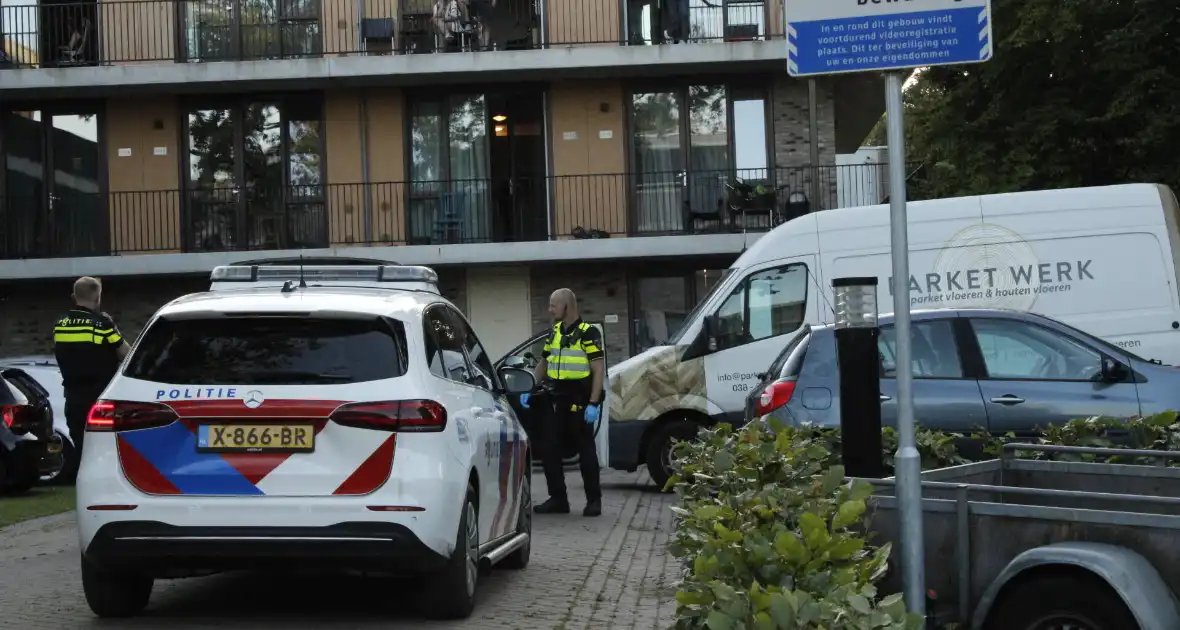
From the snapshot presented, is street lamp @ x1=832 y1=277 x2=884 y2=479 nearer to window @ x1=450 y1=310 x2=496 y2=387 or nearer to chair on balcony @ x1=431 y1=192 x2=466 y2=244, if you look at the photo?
window @ x1=450 y1=310 x2=496 y2=387

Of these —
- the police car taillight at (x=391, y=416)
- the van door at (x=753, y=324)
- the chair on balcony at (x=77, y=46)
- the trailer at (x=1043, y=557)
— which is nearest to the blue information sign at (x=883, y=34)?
the trailer at (x=1043, y=557)

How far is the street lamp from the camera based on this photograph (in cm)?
551

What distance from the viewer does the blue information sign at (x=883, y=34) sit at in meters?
5.00

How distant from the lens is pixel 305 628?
7.52 metres

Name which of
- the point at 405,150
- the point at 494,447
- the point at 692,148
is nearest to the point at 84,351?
the point at 494,447

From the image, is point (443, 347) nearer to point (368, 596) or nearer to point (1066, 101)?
point (368, 596)

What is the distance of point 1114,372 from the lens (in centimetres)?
1155

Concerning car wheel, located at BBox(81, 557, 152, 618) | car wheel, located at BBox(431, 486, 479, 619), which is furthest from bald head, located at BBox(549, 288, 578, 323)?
car wheel, located at BBox(81, 557, 152, 618)

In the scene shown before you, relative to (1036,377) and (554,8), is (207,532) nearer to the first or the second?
(1036,377)

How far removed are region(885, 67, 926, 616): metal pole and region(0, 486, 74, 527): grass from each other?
392 inches

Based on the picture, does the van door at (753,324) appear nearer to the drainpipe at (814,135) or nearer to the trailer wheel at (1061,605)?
the trailer wheel at (1061,605)

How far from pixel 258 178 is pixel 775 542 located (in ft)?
78.2

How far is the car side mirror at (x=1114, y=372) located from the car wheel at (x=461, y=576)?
19.0 feet

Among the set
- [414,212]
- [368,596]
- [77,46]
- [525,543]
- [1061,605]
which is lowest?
[368,596]
